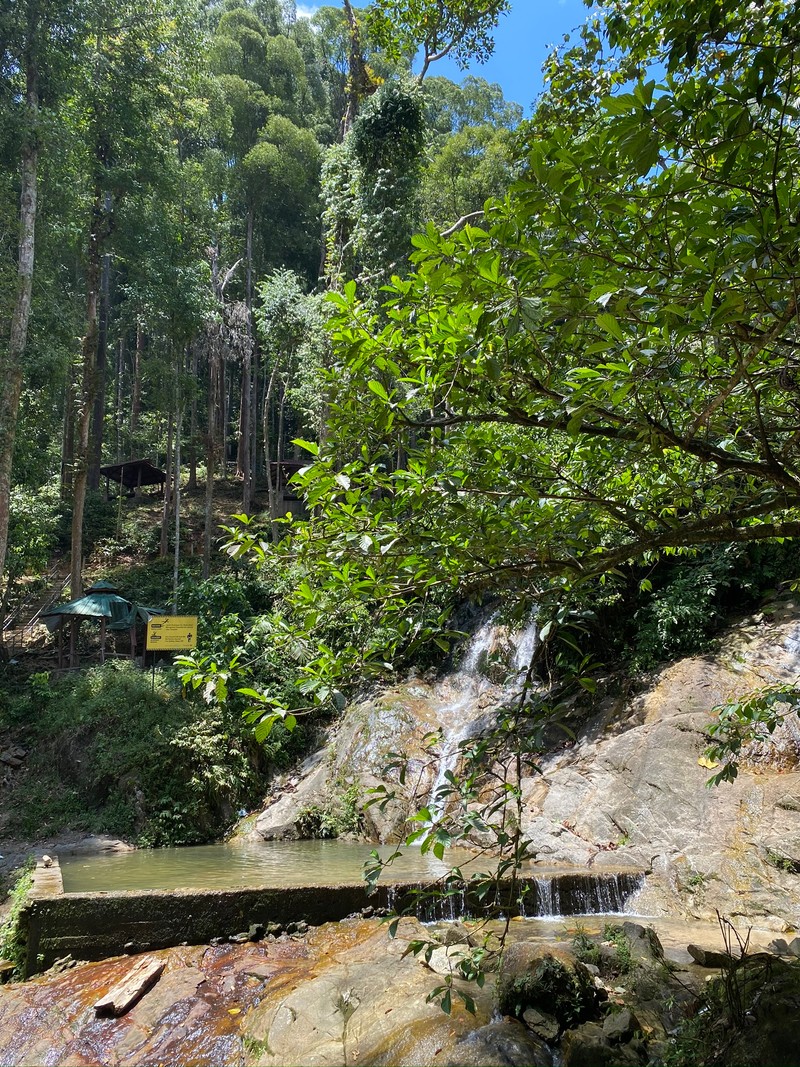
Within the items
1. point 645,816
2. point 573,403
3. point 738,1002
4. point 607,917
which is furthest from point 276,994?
point 645,816

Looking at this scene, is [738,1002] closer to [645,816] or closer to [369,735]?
[645,816]

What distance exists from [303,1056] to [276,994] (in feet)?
2.63

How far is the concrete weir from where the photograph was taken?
4.83 meters

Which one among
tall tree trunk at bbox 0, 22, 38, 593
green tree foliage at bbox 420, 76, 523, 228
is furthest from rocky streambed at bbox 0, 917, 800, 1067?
green tree foliage at bbox 420, 76, 523, 228

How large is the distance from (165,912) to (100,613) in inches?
411

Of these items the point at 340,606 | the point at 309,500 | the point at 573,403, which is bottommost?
the point at 340,606

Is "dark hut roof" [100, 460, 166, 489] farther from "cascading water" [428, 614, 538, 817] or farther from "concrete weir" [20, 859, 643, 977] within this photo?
"concrete weir" [20, 859, 643, 977]

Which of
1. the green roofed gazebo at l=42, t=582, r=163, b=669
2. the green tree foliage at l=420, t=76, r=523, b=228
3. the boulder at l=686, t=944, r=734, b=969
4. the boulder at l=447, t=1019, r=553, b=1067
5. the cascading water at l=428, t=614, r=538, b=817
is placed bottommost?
the boulder at l=686, t=944, r=734, b=969

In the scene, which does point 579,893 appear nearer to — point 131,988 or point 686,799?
point 686,799

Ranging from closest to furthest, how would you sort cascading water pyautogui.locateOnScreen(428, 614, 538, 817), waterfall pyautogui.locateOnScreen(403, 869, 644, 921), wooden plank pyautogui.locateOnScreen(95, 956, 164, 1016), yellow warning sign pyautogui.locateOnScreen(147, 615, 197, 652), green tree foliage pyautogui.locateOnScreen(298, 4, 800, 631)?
green tree foliage pyautogui.locateOnScreen(298, 4, 800, 631)
wooden plank pyautogui.locateOnScreen(95, 956, 164, 1016)
waterfall pyautogui.locateOnScreen(403, 869, 644, 921)
cascading water pyautogui.locateOnScreen(428, 614, 538, 817)
yellow warning sign pyautogui.locateOnScreen(147, 615, 197, 652)

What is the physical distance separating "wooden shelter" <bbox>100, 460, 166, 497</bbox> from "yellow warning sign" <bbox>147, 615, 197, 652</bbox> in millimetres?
15316

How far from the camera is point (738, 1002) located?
Answer: 3068 mm

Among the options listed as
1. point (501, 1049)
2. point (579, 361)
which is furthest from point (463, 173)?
point (501, 1049)

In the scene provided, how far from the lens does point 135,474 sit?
26.5 m
